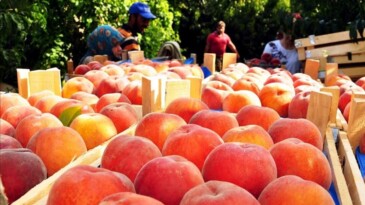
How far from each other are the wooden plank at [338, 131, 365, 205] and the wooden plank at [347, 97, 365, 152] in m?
0.05

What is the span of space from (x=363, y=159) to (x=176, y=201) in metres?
1.17

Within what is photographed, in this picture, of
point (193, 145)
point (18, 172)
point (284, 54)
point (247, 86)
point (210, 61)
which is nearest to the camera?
point (18, 172)

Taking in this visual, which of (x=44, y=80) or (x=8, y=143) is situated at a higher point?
(x=44, y=80)

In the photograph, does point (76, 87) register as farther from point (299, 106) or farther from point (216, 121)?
point (299, 106)

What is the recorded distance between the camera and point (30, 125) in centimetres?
203

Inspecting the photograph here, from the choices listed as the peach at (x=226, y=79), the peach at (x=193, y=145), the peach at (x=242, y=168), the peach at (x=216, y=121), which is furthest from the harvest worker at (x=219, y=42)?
the peach at (x=242, y=168)

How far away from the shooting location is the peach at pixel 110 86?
3.02m

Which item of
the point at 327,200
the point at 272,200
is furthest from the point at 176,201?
the point at 327,200

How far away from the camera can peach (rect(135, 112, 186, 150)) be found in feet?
6.30

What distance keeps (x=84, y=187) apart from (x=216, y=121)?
90 centimetres

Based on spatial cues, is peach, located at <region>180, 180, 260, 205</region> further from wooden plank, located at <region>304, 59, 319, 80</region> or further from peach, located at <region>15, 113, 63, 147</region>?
wooden plank, located at <region>304, 59, 319, 80</region>

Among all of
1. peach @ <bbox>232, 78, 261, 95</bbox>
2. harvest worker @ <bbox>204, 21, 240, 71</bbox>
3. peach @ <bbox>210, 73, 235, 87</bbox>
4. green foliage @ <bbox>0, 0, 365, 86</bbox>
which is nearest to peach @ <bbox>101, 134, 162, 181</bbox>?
peach @ <bbox>232, 78, 261, 95</bbox>

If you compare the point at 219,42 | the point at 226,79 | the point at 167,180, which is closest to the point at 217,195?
the point at 167,180

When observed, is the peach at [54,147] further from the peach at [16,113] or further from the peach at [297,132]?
the peach at [297,132]
